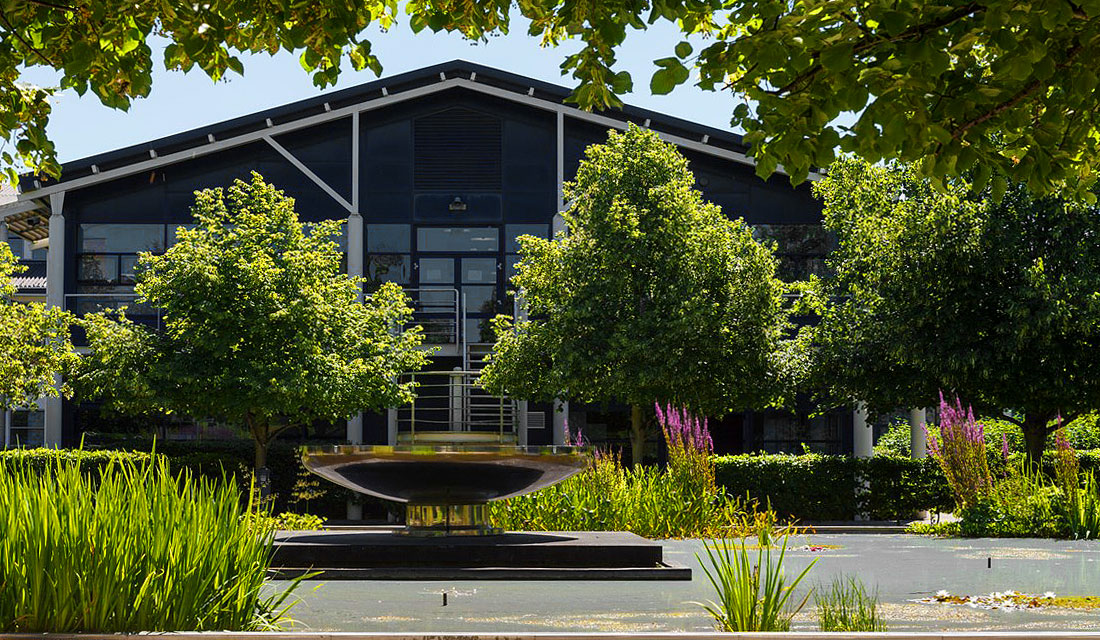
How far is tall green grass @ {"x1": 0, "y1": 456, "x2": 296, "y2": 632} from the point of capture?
5949 millimetres

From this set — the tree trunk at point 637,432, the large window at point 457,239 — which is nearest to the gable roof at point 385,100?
the large window at point 457,239

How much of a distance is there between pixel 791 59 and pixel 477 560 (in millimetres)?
4763

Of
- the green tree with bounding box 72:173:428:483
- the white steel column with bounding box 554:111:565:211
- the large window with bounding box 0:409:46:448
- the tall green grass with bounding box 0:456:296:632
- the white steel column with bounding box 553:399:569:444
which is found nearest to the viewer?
the tall green grass with bounding box 0:456:296:632

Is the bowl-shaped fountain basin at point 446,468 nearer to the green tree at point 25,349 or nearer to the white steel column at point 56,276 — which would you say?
the green tree at point 25,349

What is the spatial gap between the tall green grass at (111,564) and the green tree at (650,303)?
18223mm

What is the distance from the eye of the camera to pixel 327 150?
31047 millimetres

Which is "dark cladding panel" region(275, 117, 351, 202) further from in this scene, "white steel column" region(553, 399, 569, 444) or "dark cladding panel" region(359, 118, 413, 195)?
"white steel column" region(553, 399, 569, 444)

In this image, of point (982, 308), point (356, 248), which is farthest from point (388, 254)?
point (982, 308)

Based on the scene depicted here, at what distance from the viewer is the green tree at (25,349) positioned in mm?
24797

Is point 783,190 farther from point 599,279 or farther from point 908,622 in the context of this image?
point 908,622

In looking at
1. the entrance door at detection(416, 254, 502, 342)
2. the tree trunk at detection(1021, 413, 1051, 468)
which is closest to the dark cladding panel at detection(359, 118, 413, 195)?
the entrance door at detection(416, 254, 502, 342)

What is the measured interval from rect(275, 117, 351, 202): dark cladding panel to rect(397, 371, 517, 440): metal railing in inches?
198

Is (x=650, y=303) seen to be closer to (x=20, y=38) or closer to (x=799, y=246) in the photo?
(x=799, y=246)

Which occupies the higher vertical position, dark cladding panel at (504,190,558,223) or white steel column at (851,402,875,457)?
dark cladding panel at (504,190,558,223)
